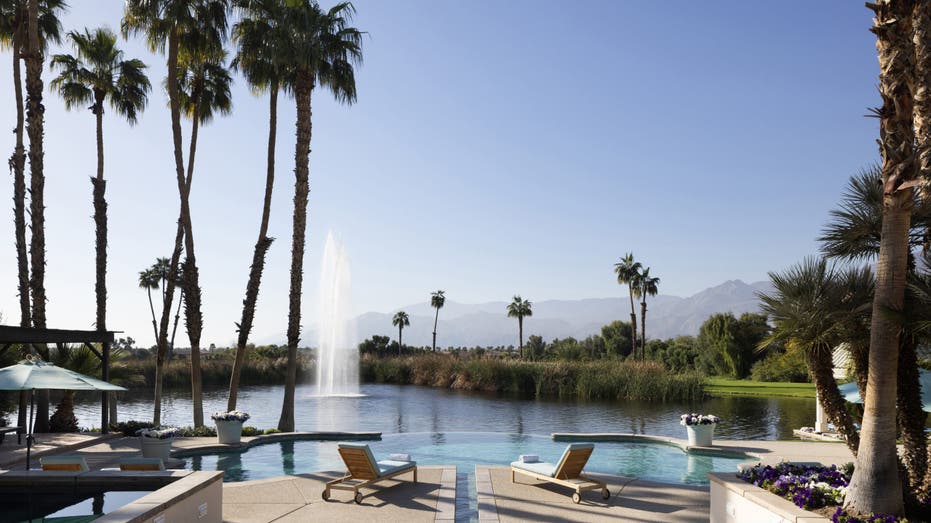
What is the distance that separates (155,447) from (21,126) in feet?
36.3

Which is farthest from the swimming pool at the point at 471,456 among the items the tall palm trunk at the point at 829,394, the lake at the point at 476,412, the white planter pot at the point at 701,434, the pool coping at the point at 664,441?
the lake at the point at 476,412

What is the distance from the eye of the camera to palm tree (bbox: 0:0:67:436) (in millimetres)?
17312

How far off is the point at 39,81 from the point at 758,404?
29.6m

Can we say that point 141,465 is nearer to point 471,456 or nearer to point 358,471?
point 358,471

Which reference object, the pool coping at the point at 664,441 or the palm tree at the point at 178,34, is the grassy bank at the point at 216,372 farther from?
the pool coping at the point at 664,441

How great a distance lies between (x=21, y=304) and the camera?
17.7 metres

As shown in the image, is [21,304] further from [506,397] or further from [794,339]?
[506,397]

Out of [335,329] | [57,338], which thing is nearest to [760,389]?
[335,329]

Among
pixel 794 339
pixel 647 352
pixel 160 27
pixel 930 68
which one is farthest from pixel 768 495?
pixel 647 352

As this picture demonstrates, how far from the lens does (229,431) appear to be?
573 inches

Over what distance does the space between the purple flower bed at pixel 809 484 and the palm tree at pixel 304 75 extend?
11902mm

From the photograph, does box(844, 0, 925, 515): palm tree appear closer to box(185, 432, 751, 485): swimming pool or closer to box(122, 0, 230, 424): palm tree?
box(185, 432, 751, 485): swimming pool

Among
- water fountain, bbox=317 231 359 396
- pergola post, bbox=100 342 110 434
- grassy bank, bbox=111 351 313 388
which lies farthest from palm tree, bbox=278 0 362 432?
grassy bank, bbox=111 351 313 388

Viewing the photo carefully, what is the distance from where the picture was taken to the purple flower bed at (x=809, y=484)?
611 cm
